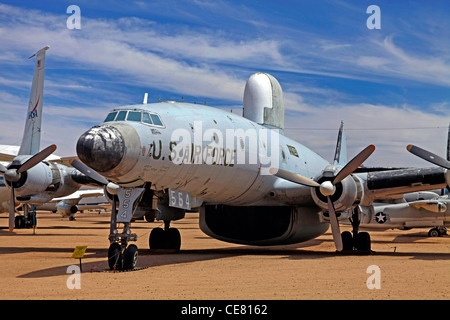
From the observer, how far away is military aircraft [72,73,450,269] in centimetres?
1421

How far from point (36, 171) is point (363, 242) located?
13.8 meters

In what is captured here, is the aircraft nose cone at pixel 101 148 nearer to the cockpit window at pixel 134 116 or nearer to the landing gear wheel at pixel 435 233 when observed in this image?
the cockpit window at pixel 134 116

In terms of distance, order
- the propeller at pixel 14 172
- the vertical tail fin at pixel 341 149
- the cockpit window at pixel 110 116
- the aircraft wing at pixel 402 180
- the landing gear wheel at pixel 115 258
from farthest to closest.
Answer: the vertical tail fin at pixel 341 149, the propeller at pixel 14 172, the aircraft wing at pixel 402 180, the cockpit window at pixel 110 116, the landing gear wheel at pixel 115 258

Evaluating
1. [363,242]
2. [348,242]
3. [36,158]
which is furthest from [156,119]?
[348,242]

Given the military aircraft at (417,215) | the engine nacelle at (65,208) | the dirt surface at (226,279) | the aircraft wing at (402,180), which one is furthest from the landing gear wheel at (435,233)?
the engine nacelle at (65,208)

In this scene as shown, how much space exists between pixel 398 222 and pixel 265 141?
22.8 m

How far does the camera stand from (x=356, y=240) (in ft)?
73.8

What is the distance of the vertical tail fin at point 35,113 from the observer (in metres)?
25.3

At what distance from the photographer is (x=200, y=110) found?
17.3 m

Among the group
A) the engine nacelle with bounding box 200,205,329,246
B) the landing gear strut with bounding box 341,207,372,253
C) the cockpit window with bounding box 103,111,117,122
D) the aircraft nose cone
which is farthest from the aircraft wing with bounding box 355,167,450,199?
the aircraft nose cone

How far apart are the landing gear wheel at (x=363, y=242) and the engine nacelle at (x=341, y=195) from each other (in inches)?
120

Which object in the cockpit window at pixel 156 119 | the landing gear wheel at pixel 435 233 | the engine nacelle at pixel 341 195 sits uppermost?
the cockpit window at pixel 156 119

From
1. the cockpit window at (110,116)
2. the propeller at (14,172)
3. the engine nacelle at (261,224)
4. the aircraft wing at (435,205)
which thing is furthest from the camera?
the aircraft wing at (435,205)
